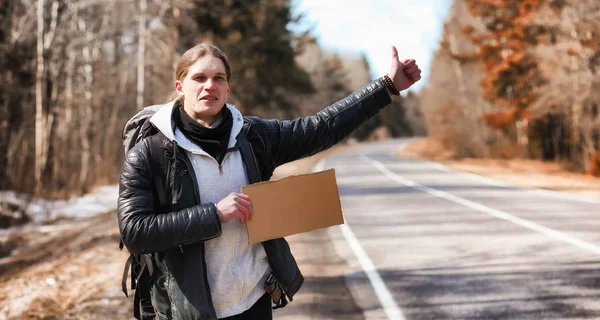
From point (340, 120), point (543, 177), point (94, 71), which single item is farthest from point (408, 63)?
point (94, 71)

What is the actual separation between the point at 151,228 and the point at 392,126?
100 m

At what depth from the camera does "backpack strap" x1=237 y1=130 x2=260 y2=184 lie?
261 cm

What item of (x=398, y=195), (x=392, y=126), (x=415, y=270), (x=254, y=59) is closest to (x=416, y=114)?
(x=392, y=126)

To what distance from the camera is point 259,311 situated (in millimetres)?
2680

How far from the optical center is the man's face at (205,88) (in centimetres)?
253

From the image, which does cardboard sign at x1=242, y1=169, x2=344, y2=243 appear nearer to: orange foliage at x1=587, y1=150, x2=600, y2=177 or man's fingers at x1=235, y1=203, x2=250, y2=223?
man's fingers at x1=235, y1=203, x2=250, y2=223

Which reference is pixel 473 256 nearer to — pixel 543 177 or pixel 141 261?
pixel 141 261

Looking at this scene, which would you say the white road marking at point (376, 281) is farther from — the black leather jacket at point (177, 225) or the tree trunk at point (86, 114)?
the tree trunk at point (86, 114)

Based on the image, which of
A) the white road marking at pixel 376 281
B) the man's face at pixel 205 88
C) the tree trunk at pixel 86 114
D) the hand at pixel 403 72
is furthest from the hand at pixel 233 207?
the tree trunk at pixel 86 114

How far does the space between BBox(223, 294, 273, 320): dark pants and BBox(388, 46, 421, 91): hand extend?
3.60 feet

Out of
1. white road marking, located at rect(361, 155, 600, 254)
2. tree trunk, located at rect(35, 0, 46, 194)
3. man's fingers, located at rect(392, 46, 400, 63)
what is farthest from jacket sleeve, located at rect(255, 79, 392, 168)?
tree trunk, located at rect(35, 0, 46, 194)

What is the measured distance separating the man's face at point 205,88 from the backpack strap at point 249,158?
5.7 inches

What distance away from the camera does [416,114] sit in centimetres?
12525

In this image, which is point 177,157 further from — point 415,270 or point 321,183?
point 415,270
